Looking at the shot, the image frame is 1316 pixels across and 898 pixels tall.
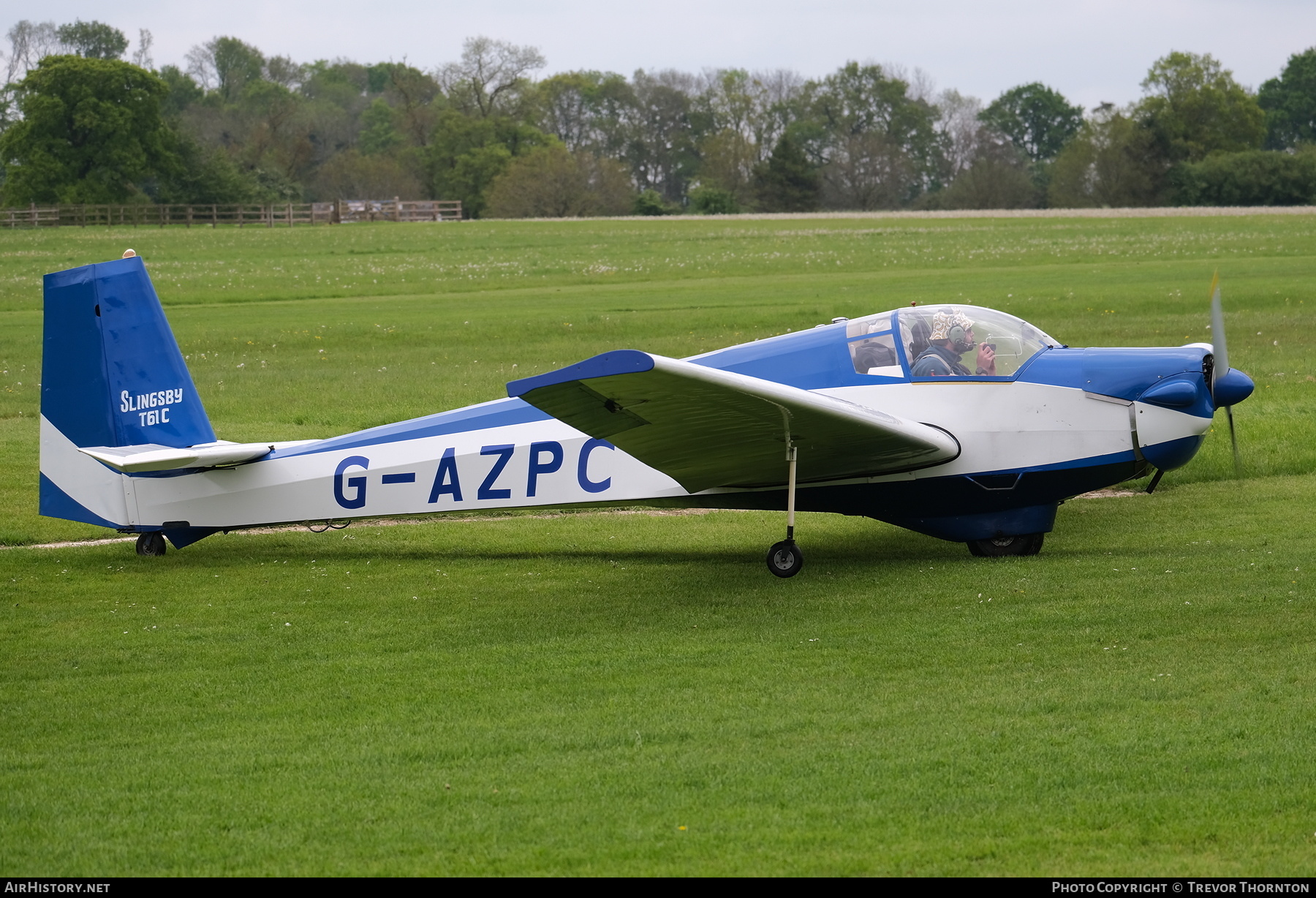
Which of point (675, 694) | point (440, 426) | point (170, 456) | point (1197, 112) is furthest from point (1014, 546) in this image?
point (1197, 112)

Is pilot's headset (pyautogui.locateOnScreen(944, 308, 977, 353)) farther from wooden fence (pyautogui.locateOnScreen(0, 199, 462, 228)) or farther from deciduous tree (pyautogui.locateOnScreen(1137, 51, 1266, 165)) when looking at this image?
deciduous tree (pyautogui.locateOnScreen(1137, 51, 1266, 165))

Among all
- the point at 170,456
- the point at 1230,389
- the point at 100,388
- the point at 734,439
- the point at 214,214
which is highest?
the point at 214,214

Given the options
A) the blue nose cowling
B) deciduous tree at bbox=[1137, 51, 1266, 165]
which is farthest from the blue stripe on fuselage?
deciduous tree at bbox=[1137, 51, 1266, 165]

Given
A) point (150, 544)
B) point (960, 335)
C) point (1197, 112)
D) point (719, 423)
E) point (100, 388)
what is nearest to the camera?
point (719, 423)

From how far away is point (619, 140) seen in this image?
162 metres

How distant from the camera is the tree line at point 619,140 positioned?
9606cm

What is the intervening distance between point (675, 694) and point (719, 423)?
2869 millimetres

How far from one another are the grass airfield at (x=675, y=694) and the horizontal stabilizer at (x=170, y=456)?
3.14 feet

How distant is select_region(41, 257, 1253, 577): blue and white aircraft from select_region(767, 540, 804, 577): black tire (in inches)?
0.6

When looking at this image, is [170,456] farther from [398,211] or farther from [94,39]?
[94,39]

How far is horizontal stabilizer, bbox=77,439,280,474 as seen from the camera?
37.3ft

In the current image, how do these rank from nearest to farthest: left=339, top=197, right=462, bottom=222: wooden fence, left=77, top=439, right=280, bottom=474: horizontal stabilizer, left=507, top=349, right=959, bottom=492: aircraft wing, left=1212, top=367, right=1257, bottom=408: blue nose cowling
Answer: left=507, top=349, right=959, bottom=492: aircraft wing < left=1212, top=367, right=1257, bottom=408: blue nose cowling < left=77, top=439, right=280, bottom=474: horizontal stabilizer < left=339, top=197, right=462, bottom=222: wooden fence

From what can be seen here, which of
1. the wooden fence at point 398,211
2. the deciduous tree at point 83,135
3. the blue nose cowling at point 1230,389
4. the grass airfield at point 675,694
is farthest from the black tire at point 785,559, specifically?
the deciduous tree at point 83,135
